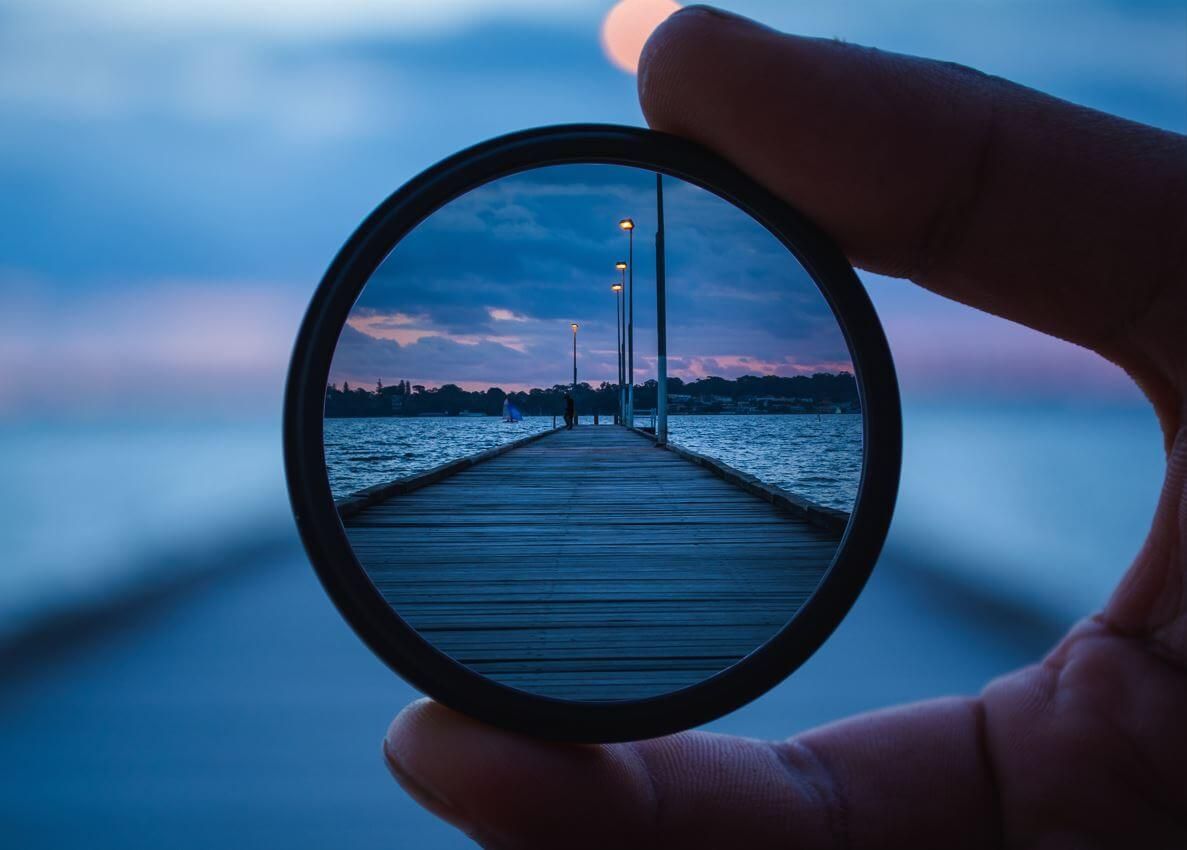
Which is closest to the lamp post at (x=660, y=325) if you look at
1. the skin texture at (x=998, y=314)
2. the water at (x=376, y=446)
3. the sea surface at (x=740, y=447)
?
the sea surface at (x=740, y=447)

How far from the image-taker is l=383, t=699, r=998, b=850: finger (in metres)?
1.11

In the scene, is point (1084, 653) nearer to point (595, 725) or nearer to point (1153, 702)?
point (1153, 702)

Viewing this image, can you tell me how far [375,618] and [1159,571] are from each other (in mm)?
1338

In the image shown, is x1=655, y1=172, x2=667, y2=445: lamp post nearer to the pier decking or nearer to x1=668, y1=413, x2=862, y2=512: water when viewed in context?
x1=668, y1=413, x2=862, y2=512: water

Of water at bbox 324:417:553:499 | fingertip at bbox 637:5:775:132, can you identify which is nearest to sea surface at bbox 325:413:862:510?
water at bbox 324:417:553:499

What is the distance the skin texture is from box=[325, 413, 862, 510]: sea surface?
371mm

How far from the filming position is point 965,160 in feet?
3.85

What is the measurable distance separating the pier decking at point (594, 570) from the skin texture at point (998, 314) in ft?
0.52

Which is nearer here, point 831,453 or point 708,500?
point 831,453

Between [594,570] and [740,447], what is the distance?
0.82 m

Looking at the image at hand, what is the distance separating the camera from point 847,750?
1315 millimetres

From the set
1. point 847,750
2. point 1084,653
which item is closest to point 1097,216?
point 1084,653

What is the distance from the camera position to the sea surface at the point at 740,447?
1.19m

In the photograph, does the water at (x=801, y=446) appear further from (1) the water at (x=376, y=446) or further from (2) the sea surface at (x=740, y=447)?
(1) the water at (x=376, y=446)
